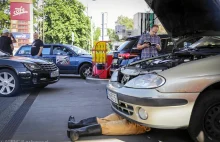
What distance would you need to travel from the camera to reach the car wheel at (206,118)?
3.27 meters

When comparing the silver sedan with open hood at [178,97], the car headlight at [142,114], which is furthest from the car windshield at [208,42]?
the car headlight at [142,114]

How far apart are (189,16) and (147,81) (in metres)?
2.32

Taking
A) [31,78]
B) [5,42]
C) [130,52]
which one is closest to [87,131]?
[31,78]

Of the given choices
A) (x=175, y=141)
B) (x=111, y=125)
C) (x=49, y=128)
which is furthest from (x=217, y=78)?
(x=49, y=128)

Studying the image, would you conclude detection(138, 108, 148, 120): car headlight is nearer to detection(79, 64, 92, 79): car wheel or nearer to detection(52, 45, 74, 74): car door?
detection(79, 64, 92, 79): car wheel

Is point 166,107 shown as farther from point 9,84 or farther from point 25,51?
point 25,51

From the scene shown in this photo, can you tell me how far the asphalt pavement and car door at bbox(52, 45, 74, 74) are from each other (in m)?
3.12

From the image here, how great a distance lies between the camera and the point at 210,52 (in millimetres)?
3889

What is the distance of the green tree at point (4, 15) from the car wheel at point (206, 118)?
38.0 metres

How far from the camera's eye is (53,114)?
507cm

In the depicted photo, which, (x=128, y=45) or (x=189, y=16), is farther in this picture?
(x=128, y=45)

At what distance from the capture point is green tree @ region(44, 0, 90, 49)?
4072 cm

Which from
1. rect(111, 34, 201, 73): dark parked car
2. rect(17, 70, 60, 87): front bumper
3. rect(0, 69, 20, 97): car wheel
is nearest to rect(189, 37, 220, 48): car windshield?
rect(111, 34, 201, 73): dark parked car

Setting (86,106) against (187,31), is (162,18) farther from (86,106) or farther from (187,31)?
(86,106)
